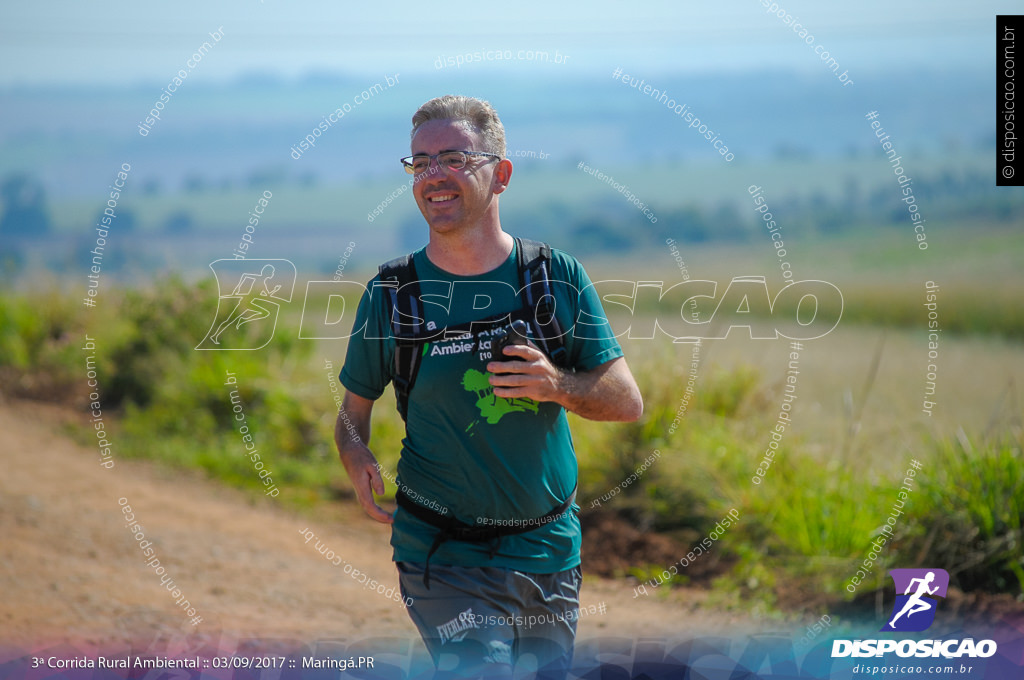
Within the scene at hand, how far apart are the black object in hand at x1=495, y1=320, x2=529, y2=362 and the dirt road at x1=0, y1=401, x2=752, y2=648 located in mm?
2725

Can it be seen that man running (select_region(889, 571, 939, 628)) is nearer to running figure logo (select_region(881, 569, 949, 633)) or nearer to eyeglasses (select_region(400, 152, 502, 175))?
running figure logo (select_region(881, 569, 949, 633))

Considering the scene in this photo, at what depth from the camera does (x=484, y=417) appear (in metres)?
3.05

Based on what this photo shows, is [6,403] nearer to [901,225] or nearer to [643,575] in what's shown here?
[643,575]

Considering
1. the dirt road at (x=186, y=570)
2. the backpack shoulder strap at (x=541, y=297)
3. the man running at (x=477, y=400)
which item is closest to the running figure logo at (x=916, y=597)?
the dirt road at (x=186, y=570)

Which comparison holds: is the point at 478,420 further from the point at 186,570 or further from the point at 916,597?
the point at 186,570

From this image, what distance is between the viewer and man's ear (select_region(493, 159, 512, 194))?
3.17m

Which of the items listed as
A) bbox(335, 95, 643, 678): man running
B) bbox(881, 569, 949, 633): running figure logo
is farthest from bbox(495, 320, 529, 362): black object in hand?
bbox(881, 569, 949, 633): running figure logo

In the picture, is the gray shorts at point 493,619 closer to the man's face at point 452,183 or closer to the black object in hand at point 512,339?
the black object in hand at point 512,339

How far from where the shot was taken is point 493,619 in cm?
299

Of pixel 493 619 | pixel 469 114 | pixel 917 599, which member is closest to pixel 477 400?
pixel 493 619

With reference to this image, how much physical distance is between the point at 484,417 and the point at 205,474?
5.81 meters

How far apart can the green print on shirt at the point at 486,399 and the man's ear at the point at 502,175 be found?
64cm

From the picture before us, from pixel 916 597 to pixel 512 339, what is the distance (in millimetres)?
3081

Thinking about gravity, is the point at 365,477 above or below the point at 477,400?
below
